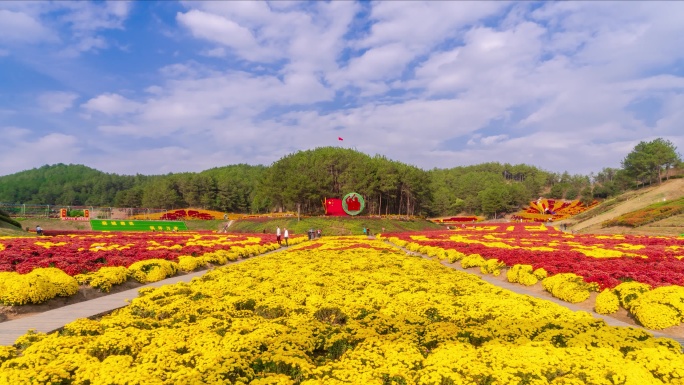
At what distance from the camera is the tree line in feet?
261

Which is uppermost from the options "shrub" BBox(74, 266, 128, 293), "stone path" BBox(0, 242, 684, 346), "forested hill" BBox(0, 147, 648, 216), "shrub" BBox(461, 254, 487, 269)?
"forested hill" BBox(0, 147, 648, 216)

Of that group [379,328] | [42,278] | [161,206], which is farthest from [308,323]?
[161,206]

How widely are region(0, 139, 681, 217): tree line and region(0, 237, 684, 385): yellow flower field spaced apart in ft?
172

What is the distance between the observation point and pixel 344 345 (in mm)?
7066

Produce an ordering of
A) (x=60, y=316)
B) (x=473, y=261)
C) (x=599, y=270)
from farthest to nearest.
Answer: (x=473, y=261) < (x=599, y=270) < (x=60, y=316)

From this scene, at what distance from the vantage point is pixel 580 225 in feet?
225

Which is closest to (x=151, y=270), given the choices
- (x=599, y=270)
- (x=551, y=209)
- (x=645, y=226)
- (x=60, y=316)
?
(x=60, y=316)

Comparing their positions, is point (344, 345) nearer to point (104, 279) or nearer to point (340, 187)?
point (104, 279)

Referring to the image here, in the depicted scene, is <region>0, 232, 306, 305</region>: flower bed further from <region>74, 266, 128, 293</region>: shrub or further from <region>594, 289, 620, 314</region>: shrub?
<region>594, 289, 620, 314</region>: shrub

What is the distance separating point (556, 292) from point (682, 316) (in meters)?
3.76

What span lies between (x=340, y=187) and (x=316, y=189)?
30.1 ft

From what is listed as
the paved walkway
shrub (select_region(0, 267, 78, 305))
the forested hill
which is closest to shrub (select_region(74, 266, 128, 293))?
the paved walkway

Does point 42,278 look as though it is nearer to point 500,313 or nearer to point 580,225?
point 500,313

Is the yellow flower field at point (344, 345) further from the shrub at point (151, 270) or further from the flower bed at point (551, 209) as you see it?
the flower bed at point (551, 209)
